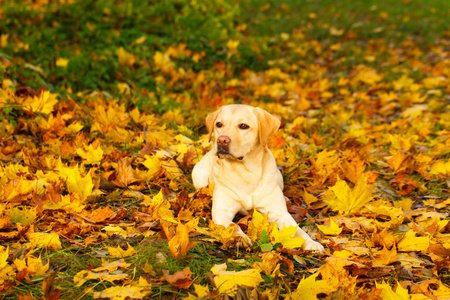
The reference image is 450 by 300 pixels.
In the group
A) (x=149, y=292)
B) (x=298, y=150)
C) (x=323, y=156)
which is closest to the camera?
(x=149, y=292)

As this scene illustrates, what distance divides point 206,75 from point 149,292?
5.29 meters

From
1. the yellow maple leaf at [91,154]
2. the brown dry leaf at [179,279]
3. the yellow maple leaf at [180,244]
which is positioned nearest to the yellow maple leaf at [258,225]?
the yellow maple leaf at [180,244]

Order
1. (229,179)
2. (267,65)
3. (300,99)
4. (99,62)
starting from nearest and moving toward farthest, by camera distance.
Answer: (229,179) → (99,62) → (300,99) → (267,65)

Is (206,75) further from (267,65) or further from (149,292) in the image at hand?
(149,292)

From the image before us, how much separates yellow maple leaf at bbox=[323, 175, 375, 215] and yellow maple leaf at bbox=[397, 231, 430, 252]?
0.42 metres

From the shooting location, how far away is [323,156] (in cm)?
363

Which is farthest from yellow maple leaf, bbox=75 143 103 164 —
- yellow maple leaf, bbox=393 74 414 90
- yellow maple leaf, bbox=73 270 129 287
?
yellow maple leaf, bbox=393 74 414 90

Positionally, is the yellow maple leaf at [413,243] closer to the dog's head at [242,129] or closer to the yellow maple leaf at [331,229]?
the yellow maple leaf at [331,229]

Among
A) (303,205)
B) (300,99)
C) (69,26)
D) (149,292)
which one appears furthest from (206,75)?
(149,292)

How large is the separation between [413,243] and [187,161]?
202 cm

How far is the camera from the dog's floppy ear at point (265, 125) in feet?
9.02

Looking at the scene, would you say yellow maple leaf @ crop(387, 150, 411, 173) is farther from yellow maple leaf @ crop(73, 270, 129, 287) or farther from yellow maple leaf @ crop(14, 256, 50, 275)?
yellow maple leaf @ crop(14, 256, 50, 275)

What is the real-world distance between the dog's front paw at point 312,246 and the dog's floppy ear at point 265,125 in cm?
72

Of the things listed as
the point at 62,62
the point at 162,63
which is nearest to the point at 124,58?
the point at 162,63
